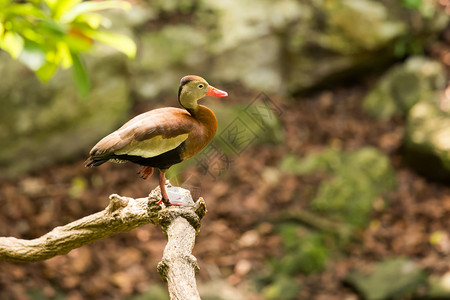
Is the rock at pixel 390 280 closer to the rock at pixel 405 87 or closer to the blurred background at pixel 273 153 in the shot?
the blurred background at pixel 273 153

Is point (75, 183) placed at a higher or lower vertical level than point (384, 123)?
lower

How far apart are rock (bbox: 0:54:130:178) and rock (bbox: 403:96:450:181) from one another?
2981 millimetres

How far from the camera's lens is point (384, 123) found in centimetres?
562

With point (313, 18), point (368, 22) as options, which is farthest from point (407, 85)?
point (313, 18)

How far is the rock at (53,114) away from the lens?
466cm

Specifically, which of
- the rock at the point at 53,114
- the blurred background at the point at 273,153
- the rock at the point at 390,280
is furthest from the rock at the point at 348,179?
the rock at the point at 53,114

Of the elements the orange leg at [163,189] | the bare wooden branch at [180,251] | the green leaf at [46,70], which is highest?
the green leaf at [46,70]

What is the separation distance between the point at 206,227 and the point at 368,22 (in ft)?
10.6

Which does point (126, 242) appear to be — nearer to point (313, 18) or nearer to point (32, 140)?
point (32, 140)

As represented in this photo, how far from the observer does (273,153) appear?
5.30 meters

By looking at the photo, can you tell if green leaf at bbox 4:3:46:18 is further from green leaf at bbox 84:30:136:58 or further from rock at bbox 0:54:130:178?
rock at bbox 0:54:130:178

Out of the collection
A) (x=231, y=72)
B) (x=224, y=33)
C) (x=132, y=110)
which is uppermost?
(x=224, y=33)

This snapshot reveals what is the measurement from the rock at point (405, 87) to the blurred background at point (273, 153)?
2 cm

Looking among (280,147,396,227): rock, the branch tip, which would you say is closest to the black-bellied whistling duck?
the branch tip
